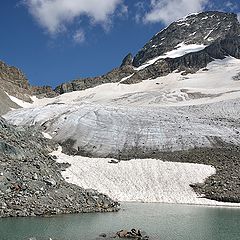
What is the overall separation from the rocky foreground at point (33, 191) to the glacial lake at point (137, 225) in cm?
97

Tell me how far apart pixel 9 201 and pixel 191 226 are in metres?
9.55

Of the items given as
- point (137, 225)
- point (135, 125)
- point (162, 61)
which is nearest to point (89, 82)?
point (162, 61)

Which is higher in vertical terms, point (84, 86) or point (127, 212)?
point (84, 86)

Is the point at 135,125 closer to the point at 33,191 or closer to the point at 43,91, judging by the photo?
the point at 33,191

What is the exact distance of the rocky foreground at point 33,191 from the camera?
2369 centimetres

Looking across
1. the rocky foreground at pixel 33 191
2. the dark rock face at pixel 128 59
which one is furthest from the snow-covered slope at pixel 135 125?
the dark rock face at pixel 128 59

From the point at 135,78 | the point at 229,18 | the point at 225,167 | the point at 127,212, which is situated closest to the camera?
the point at 127,212

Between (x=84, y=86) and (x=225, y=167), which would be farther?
(x=84, y=86)

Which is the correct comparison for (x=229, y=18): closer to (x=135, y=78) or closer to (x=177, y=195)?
(x=135, y=78)

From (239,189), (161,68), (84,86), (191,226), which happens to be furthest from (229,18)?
(191,226)

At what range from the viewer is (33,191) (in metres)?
25.0

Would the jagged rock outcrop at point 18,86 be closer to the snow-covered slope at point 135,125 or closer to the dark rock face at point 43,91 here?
the dark rock face at point 43,91

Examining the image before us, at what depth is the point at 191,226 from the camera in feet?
74.0

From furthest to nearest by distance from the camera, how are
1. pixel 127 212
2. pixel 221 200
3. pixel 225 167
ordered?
pixel 225 167
pixel 221 200
pixel 127 212
